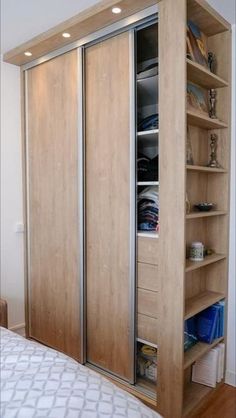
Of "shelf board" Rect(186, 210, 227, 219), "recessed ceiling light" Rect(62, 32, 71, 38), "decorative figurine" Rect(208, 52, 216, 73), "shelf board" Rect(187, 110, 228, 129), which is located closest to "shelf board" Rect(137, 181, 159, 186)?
"shelf board" Rect(186, 210, 227, 219)

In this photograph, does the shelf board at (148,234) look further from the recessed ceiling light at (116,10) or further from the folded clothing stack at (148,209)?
the recessed ceiling light at (116,10)

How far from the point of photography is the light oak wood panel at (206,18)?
184 cm

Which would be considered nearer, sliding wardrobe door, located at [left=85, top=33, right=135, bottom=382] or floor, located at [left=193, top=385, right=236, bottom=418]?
floor, located at [left=193, top=385, right=236, bottom=418]

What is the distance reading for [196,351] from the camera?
207cm

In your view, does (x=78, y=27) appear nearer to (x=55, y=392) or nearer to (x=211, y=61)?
(x=211, y=61)

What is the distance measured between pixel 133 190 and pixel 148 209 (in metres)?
0.17

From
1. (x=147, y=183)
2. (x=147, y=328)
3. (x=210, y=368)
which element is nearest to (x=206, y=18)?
(x=147, y=183)

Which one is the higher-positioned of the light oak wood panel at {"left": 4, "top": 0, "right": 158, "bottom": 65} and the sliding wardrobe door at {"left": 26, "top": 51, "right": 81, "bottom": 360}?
the light oak wood panel at {"left": 4, "top": 0, "right": 158, "bottom": 65}

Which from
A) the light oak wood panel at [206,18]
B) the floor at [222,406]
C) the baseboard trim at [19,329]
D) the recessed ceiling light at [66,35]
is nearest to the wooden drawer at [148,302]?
the floor at [222,406]

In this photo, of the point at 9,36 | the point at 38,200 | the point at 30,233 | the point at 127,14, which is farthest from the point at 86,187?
the point at 9,36

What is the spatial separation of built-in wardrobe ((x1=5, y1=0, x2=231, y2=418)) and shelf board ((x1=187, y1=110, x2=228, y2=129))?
0.01m

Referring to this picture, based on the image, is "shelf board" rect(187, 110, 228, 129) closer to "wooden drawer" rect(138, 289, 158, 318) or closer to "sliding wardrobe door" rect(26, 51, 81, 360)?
"sliding wardrobe door" rect(26, 51, 81, 360)

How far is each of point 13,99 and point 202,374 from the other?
2633mm

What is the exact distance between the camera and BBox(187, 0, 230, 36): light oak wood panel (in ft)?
6.04
